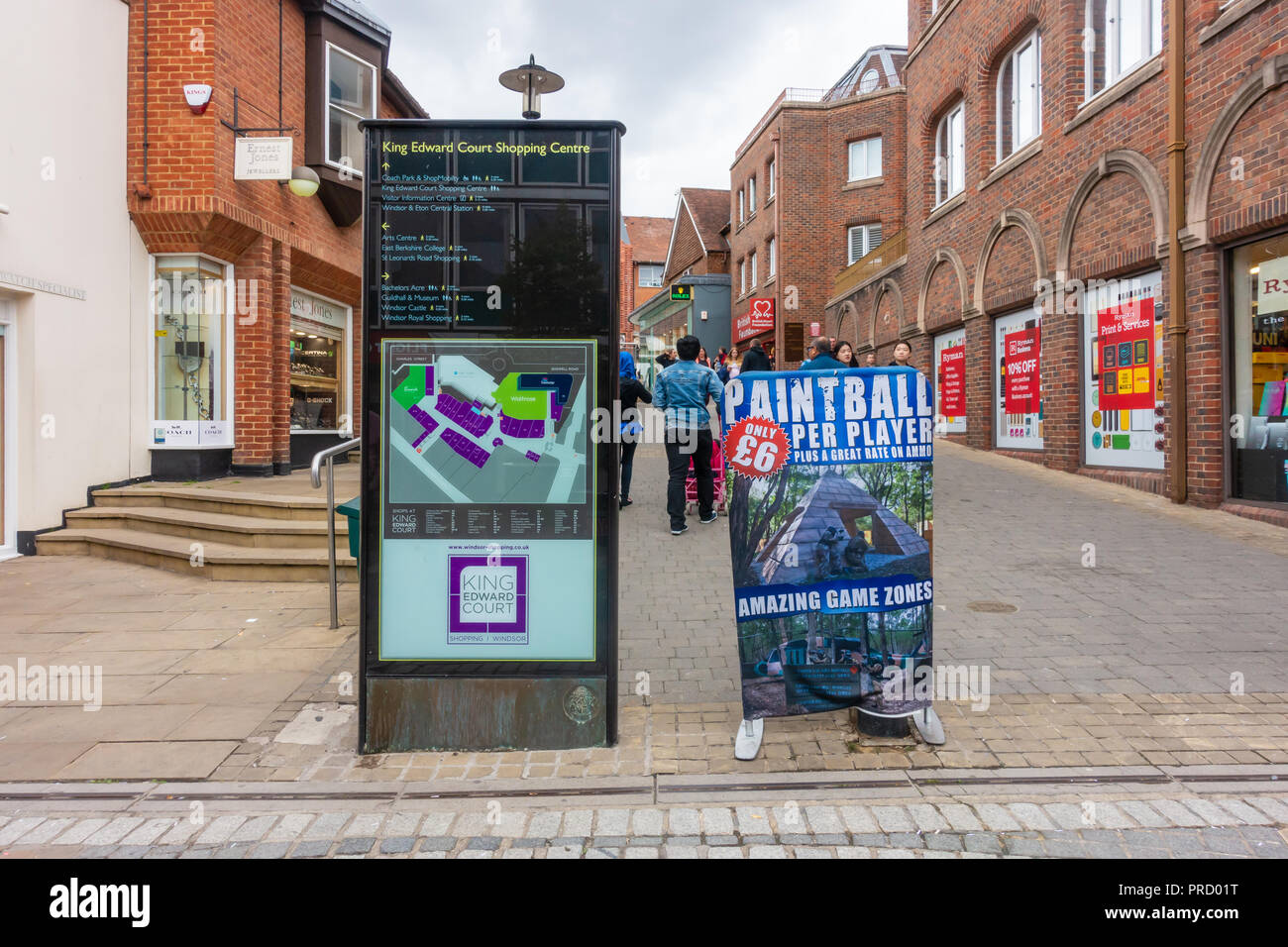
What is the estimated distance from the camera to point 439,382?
12.2 ft

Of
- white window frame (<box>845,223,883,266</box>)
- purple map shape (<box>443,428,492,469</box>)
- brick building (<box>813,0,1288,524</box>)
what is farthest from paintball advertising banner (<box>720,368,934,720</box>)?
white window frame (<box>845,223,883,266</box>)

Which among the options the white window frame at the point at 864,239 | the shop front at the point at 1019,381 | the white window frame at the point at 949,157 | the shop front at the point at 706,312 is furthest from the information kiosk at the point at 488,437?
the shop front at the point at 706,312

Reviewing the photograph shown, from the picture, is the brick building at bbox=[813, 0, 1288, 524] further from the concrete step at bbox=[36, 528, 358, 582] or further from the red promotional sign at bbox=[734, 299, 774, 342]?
the red promotional sign at bbox=[734, 299, 774, 342]

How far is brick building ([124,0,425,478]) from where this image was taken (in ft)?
31.6

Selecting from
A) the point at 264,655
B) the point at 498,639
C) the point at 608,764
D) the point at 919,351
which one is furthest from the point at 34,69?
the point at 919,351

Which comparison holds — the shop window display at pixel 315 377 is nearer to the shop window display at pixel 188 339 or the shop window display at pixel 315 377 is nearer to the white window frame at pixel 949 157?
the shop window display at pixel 188 339

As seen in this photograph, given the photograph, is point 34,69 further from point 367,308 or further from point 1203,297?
point 1203,297

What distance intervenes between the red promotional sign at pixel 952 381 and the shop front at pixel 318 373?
11.3 metres

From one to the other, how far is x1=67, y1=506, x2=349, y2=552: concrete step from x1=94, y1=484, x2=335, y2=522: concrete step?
3.0 inches

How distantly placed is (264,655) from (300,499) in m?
3.38

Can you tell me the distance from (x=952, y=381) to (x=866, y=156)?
13971 mm

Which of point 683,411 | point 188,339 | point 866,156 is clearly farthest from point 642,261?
point 683,411

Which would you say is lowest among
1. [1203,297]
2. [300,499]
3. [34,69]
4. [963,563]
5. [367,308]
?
[963,563]

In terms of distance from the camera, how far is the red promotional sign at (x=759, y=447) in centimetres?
365
